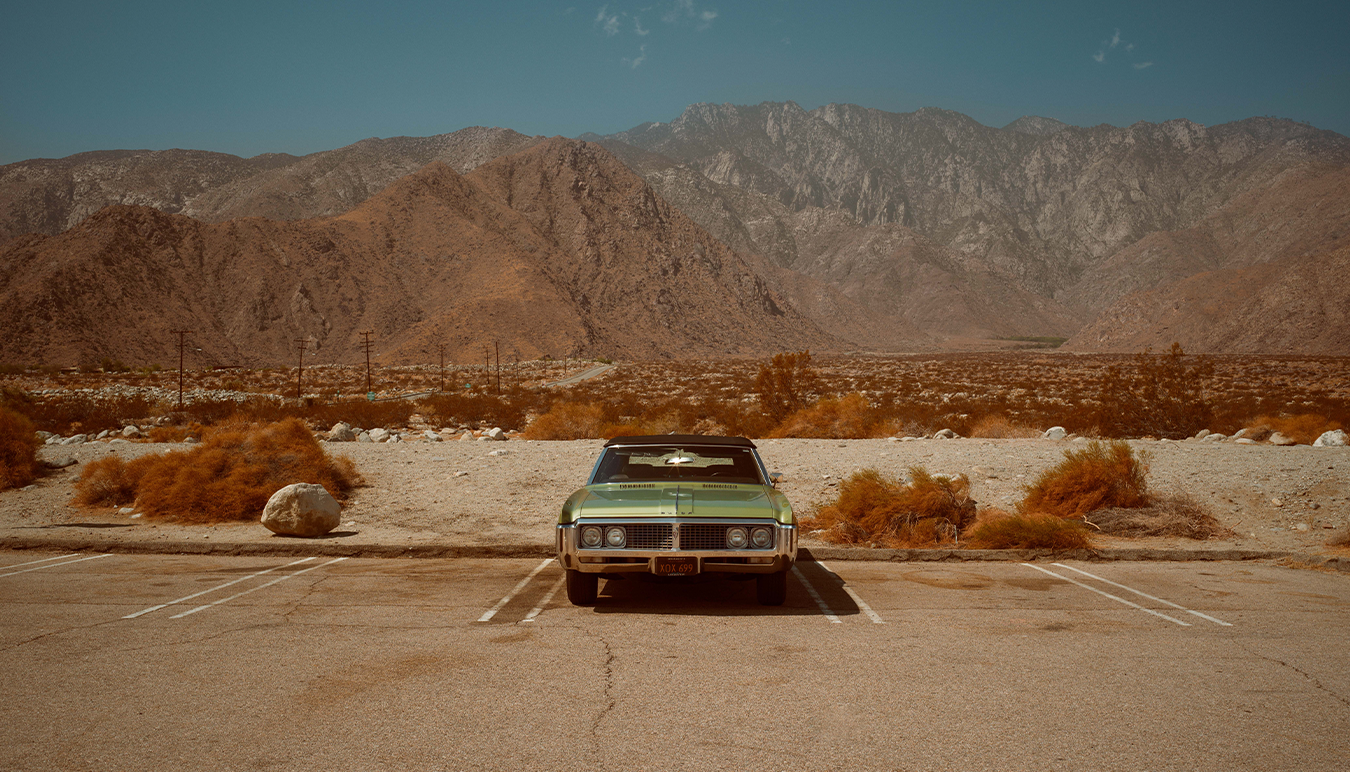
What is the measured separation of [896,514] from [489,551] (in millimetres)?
5325

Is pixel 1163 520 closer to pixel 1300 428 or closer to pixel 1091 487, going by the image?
pixel 1091 487

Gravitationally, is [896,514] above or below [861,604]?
above

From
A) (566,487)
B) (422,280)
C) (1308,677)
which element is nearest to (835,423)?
(566,487)

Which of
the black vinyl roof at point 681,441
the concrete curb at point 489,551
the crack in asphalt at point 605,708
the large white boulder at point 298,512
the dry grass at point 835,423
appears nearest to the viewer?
the crack in asphalt at point 605,708

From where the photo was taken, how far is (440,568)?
9414mm

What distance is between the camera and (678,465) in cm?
866

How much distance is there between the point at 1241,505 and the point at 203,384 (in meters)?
67.0

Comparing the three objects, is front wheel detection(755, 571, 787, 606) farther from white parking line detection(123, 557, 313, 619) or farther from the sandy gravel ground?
white parking line detection(123, 557, 313, 619)

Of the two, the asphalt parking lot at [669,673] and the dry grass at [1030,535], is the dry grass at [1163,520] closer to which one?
the dry grass at [1030,535]

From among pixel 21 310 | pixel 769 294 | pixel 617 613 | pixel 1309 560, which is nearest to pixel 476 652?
pixel 617 613

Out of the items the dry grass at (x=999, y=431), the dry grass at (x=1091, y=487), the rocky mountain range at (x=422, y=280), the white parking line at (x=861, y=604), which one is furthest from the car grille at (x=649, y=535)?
the rocky mountain range at (x=422, y=280)

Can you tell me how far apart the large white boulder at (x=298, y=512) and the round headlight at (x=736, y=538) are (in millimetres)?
6656

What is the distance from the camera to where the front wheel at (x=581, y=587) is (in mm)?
7434

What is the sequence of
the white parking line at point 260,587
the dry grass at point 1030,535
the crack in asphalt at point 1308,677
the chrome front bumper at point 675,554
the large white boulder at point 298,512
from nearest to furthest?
1. the crack in asphalt at point 1308,677
2. the chrome front bumper at point 675,554
3. the white parking line at point 260,587
4. the dry grass at point 1030,535
5. the large white boulder at point 298,512
